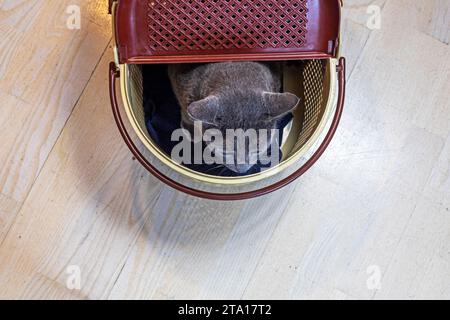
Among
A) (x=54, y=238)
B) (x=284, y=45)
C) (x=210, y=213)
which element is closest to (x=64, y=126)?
(x=54, y=238)

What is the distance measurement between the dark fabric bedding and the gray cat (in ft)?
0.37

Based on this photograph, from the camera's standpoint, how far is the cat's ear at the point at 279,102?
2.91ft

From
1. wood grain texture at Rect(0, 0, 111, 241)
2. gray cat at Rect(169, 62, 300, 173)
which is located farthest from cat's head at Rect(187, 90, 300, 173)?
wood grain texture at Rect(0, 0, 111, 241)

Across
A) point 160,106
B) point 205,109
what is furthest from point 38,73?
point 205,109

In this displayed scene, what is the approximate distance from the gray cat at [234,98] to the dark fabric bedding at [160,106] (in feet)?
0.37

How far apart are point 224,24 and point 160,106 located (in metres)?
0.31

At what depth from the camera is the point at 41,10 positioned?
45.8 inches

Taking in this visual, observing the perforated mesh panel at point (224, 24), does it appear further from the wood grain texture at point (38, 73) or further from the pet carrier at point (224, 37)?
the wood grain texture at point (38, 73)

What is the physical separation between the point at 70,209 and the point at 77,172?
0.30 feet

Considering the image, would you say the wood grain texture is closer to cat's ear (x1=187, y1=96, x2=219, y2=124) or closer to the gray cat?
the gray cat

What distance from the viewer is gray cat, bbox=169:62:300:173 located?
0.90 metres

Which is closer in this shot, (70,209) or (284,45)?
(284,45)

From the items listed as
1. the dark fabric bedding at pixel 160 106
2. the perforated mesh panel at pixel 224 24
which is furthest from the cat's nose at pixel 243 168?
the perforated mesh panel at pixel 224 24
